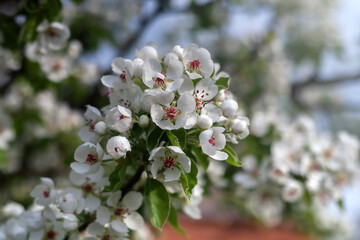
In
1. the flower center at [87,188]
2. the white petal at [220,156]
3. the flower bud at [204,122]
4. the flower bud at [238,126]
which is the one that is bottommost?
the flower center at [87,188]

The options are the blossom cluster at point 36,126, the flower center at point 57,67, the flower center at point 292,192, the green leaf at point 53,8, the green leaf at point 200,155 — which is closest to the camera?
the green leaf at point 200,155

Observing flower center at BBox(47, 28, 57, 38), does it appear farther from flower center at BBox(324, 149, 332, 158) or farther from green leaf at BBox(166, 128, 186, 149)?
flower center at BBox(324, 149, 332, 158)

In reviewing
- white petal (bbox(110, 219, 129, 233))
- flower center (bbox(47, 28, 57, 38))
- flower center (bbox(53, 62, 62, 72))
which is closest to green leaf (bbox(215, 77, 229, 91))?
white petal (bbox(110, 219, 129, 233))

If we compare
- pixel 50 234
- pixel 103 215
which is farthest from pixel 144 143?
pixel 50 234

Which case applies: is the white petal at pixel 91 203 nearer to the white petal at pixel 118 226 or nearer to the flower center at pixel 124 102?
the white petal at pixel 118 226

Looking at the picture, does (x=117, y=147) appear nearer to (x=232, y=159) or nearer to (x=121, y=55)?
(x=232, y=159)

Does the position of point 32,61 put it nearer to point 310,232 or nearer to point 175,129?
point 175,129

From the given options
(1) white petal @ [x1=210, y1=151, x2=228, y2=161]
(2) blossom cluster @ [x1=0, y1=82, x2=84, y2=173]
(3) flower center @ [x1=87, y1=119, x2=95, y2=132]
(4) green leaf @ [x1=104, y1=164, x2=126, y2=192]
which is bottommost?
(2) blossom cluster @ [x1=0, y1=82, x2=84, y2=173]

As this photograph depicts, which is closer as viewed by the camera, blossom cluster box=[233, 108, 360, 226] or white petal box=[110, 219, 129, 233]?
white petal box=[110, 219, 129, 233]

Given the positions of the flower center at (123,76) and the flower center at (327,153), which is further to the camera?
the flower center at (327,153)

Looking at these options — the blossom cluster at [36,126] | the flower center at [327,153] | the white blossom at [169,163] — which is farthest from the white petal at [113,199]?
the blossom cluster at [36,126]
